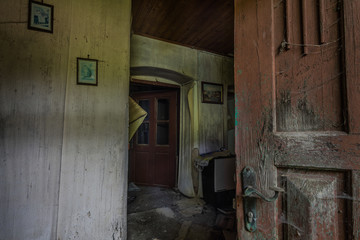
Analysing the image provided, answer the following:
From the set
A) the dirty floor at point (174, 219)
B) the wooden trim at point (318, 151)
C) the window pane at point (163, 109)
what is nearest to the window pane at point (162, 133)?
the window pane at point (163, 109)

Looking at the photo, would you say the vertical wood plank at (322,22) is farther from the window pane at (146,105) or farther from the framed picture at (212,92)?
the window pane at (146,105)

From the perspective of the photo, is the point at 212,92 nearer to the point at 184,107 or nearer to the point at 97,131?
the point at 184,107

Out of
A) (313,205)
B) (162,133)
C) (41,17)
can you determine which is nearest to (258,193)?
(313,205)

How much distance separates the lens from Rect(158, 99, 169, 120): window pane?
4324 millimetres

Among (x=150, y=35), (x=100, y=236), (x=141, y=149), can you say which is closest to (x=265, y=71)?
(x=100, y=236)

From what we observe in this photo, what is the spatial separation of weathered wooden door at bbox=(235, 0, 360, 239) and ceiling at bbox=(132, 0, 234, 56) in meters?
1.91

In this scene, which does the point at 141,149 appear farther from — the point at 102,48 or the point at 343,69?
the point at 343,69

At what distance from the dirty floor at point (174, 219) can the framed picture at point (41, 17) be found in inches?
95.5

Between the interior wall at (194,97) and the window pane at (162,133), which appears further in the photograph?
the window pane at (162,133)

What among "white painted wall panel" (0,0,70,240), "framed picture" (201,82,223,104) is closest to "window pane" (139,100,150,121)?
"framed picture" (201,82,223,104)

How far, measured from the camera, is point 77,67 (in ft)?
5.88

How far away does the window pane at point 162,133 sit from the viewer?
4.28 meters

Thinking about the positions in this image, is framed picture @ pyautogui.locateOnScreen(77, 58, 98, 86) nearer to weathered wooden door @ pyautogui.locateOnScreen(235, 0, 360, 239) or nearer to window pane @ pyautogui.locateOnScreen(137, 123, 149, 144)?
weathered wooden door @ pyautogui.locateOnScreen(235, 0, 360, 239)

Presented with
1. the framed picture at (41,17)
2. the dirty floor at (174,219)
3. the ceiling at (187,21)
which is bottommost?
the dirty floor at (174,219)
